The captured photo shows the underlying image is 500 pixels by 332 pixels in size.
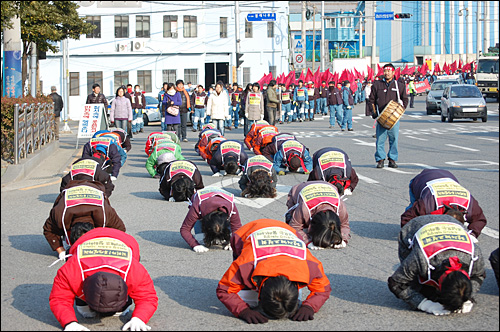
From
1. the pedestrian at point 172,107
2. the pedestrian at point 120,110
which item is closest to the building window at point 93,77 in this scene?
the pedestrian at point 120,110

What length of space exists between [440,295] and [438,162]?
468 inches

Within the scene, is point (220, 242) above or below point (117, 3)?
below

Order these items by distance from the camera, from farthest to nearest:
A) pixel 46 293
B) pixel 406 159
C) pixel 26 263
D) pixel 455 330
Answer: pixel 406 159, pixel 26 263, pixel 46 293, pixel 455 330

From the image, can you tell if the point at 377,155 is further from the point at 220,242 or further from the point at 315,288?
the point at 315,288

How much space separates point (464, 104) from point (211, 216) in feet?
→ 84.8

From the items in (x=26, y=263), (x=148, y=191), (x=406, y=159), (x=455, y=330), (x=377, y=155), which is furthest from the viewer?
(x=406, y=159)

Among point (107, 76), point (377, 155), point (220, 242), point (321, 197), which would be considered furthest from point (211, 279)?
point (107, 76)

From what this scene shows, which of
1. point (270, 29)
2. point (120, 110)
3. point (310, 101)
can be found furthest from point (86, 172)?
point (270, 29)

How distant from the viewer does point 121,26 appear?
2163 inches

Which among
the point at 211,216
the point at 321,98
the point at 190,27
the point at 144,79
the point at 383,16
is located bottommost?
the point at 211,216

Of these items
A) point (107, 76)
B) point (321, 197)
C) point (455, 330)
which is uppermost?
point (107, 76)

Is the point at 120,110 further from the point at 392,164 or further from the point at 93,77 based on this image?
the point at 93,77

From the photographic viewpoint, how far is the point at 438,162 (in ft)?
55.6

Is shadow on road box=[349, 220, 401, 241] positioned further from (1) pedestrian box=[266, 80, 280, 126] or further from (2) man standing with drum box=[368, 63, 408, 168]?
(1) pedestrian box=[266, 80, 280, 126]
